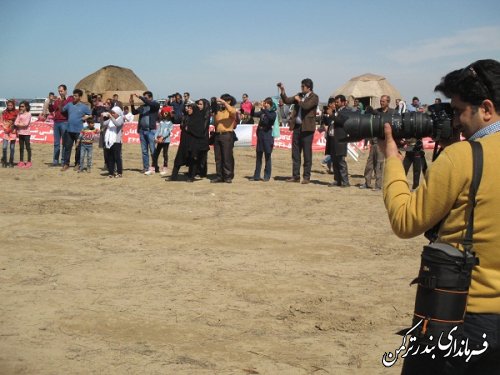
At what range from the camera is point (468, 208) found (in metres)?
2.37

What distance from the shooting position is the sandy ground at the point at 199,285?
14.9 ft

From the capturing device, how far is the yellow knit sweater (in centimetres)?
233

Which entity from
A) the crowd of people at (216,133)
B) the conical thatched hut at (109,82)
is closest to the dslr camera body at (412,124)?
the crowd of people at (216,133)

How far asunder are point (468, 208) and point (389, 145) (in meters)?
0.49

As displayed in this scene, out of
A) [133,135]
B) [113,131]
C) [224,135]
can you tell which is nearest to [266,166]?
[224,135]

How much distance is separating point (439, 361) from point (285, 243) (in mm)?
5806

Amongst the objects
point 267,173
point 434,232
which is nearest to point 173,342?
point 434,232

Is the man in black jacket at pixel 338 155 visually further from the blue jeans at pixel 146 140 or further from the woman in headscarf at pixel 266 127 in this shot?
the blue jeans at pixel 146 140

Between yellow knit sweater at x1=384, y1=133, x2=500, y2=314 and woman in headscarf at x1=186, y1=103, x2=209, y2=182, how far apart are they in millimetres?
11246

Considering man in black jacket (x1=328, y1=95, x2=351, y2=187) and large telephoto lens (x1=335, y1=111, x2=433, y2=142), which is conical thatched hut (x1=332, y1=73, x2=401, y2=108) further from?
large telephoto lens (x1=335, y1=111, x2=433, y2=142)

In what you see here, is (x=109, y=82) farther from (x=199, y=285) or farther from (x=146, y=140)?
(x=199, y=285)

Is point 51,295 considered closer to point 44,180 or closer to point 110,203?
point 110,203

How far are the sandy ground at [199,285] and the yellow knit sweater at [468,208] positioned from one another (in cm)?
219

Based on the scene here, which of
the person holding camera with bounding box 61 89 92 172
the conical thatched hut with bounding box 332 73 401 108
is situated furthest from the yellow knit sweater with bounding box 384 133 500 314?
the conical thatched hut with bounding box 332 73 401 108
